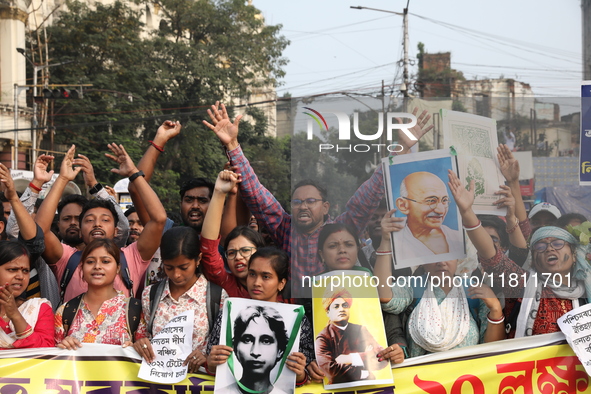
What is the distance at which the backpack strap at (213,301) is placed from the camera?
361cm

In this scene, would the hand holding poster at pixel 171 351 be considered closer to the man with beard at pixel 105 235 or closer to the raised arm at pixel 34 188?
the man with beard at pixel 105 235

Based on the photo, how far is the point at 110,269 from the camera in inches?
149

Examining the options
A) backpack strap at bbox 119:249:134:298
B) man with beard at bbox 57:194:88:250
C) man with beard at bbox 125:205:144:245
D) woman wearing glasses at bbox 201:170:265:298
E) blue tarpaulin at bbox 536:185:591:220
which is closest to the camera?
blue tarpaulin at bbox 536:185:591:220

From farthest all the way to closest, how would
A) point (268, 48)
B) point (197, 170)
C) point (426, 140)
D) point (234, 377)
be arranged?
1. point (268, 48)
2. point (197, 170)
3. point (426, 140)
4. point (234, 377)

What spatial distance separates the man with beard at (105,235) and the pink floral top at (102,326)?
0.40 meters

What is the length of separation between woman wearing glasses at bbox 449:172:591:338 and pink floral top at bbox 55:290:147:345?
1898mm

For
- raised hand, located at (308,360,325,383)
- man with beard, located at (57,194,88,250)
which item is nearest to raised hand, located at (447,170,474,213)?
raised hand, located at (308,360,325,383)

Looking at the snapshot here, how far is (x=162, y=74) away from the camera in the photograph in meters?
26.7

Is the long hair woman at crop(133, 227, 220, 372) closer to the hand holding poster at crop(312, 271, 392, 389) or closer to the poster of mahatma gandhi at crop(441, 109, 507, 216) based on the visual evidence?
the hand holding poster at crop(312, 271, 392, 389)

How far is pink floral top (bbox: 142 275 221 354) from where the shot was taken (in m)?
3.58

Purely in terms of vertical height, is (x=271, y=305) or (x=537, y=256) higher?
(x=537, y=256)

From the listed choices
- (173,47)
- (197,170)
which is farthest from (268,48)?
(197,170)

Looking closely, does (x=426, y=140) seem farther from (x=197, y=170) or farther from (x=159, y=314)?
(x=197, y=170)

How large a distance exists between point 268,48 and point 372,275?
91.6 feet
